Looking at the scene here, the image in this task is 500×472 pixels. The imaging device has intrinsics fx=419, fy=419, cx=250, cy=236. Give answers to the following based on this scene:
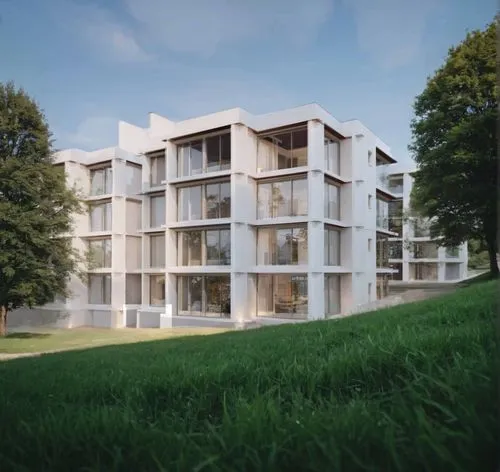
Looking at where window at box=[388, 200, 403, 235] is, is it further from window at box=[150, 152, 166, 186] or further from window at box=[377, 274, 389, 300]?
window at box=[150, 152, 166, 186]

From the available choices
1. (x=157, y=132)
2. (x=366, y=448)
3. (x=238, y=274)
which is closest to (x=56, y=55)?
(x=366, y=448)

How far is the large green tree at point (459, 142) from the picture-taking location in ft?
57.3

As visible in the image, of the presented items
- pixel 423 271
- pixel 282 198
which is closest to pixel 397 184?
pixel 423 271

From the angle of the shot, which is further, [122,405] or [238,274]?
[238,274]

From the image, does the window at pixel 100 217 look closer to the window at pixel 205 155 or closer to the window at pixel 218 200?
the window at pixel 205 155

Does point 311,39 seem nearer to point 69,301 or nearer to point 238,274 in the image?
point 238,274

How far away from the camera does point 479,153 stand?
17469 millimetres

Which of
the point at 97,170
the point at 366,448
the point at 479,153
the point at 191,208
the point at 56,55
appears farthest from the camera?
the point at 97,170

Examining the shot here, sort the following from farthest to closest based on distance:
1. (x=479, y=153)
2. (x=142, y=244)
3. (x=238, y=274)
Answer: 1. (x=142, y=244)
2. (x=238, y=274)
3. (x=479, y=153)

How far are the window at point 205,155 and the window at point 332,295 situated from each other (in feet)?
30.5

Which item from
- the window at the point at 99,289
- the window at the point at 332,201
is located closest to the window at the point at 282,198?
the window at the point at 332,201

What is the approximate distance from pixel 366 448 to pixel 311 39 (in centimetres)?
403

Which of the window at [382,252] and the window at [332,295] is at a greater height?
the window at [382,252]

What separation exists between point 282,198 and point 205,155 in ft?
19.3
